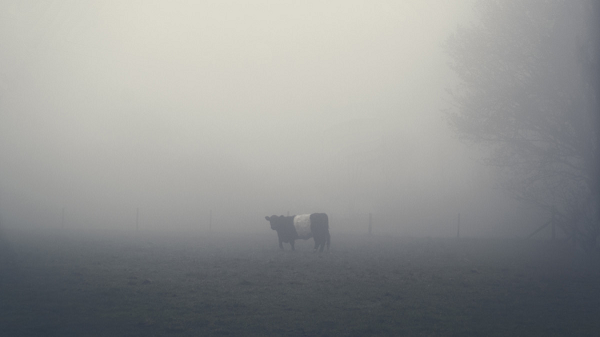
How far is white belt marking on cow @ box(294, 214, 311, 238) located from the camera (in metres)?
19.0

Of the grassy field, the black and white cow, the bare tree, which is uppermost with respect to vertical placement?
the bare tree

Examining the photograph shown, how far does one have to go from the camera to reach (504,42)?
17875mm

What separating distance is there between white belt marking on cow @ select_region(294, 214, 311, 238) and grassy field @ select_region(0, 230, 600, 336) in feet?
15.1

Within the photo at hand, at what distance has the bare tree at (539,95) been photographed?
51.4 ft

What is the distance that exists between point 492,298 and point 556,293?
5.46 feet

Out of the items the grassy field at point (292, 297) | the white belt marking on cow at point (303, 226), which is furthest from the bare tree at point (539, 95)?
the white belt marking on cow at point (303, 226)

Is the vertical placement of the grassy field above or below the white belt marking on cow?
below

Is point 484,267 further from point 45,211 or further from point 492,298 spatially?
point 45,211

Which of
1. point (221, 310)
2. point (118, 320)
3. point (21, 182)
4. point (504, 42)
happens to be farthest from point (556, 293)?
point (21, 182)

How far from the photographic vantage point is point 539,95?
1677 cm

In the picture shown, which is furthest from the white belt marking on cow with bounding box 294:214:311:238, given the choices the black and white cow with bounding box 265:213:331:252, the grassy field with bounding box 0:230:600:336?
the grassy field with bounding box 0:230:600:336

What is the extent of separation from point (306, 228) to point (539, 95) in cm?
1027

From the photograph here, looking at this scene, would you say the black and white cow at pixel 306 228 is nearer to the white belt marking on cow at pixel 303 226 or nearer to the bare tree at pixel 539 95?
the white belt marking on cow at pixel 303 226

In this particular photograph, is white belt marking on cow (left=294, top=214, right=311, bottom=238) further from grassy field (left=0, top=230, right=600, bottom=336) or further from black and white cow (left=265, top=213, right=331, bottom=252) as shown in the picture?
grassy field (left=0, top=230, right=600, bottom=336)
